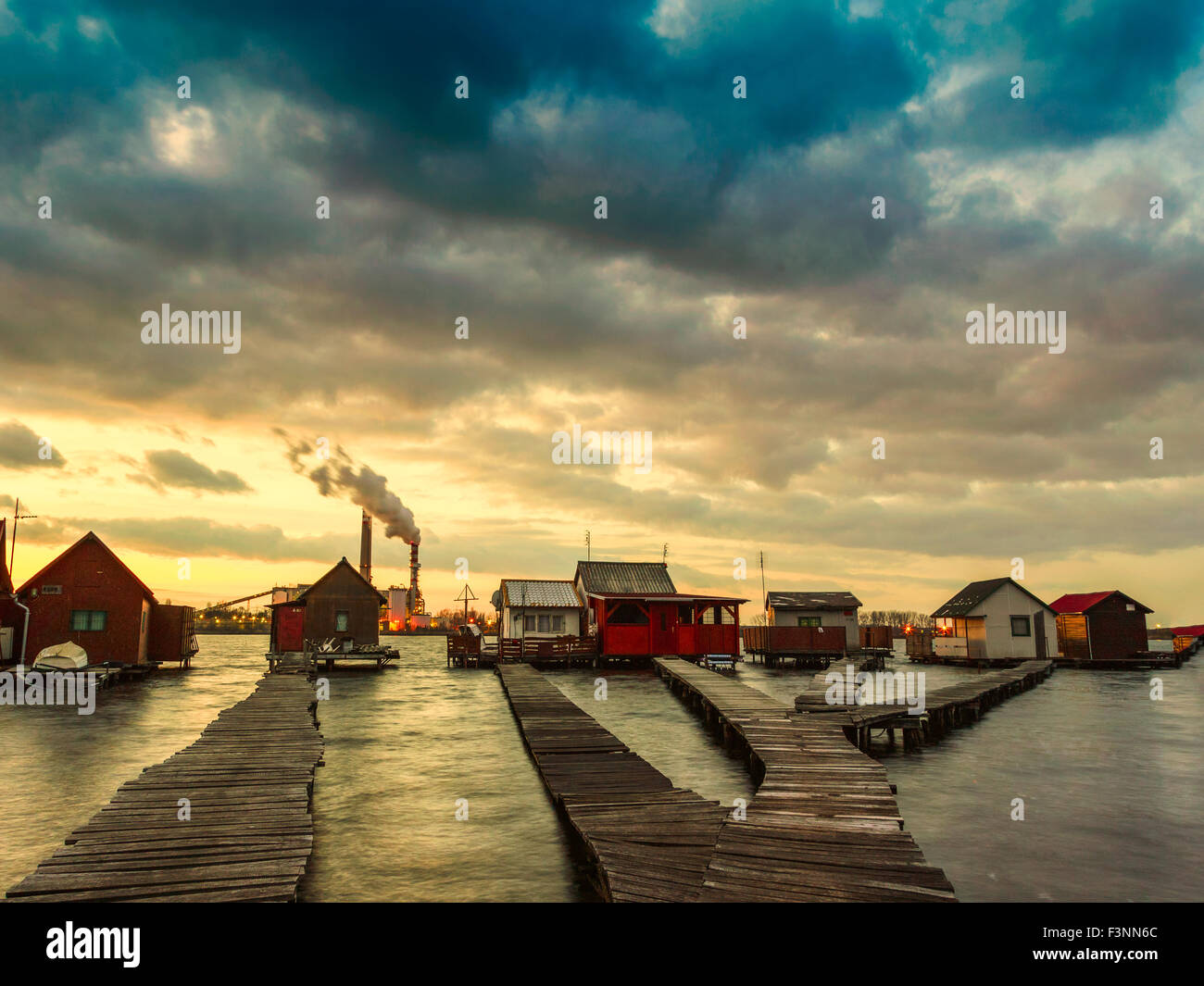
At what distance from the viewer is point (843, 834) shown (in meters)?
9.47

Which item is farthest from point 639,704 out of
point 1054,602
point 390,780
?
point 1054,602

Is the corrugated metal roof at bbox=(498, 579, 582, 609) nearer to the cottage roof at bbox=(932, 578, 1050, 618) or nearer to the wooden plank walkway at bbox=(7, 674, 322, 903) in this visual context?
the cottage roof at bbox=(932, 578, 1050, 618)

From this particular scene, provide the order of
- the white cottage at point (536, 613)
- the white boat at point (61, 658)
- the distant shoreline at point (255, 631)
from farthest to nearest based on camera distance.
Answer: the distant shoreline at point (255, 631) → the white cottage at point (536, 613) → the white boat at point (61, 658)

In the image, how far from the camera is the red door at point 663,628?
160 feet

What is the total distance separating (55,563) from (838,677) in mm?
40694

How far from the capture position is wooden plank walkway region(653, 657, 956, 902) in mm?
7602

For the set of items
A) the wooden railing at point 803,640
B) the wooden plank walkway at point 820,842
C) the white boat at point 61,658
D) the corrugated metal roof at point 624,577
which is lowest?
the wooden railing at point 803,640

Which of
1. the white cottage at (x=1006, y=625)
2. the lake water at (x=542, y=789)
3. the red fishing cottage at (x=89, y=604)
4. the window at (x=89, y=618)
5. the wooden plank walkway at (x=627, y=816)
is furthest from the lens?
the white cottage at (x=1006, y=625)

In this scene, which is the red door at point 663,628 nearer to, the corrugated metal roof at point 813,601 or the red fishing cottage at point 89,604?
the corrugated metal roof at point 813,601

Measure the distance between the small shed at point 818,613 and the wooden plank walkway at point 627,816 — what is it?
40.5 m

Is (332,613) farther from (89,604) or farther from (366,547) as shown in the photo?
(366,547)

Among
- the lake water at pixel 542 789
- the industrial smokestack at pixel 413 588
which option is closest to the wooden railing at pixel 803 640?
the lake water at pixel 542 789

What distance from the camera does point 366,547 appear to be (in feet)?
335
